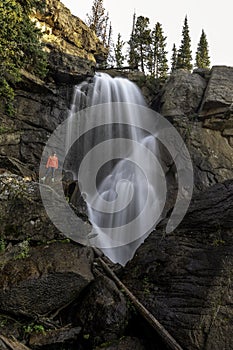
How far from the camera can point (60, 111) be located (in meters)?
19.5

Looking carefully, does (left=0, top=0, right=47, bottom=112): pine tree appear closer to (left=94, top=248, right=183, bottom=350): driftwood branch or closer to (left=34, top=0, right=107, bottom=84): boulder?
(left=34, top=0, right=107, bottom=84): boulder

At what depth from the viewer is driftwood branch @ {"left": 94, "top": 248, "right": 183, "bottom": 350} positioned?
229 inches

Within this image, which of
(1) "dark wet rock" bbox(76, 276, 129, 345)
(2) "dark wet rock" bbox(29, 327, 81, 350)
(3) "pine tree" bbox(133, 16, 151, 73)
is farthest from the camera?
(3) "pine tree" bbox(133, 16, 151, 73)

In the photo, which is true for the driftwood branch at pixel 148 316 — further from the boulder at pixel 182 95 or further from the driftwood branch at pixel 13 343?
the boulder at pixel 182 95

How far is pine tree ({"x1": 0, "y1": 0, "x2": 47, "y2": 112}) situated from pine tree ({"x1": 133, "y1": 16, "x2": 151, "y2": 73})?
54.8ft

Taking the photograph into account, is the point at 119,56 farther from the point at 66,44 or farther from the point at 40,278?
the point at 40,278

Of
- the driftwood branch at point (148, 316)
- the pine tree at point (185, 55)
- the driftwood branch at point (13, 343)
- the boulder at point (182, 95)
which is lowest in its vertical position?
the driftwood branch at point (13, 343)

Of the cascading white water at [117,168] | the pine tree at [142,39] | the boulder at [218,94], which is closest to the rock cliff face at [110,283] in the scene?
the cascading white water at [117,168]

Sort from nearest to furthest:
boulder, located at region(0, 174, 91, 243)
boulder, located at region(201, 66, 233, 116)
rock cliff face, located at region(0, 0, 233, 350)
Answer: rock cliff face, located at region(0, 0, 233, 350) < boulder, located at region(0, 174, 91, 243) < boulder, located at region(201, 66, 233, 116)

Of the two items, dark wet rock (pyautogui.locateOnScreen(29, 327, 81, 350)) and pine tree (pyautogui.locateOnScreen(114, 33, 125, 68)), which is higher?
pine tree (pyautogui.locateOnScreen(114, 33, 125, 68))

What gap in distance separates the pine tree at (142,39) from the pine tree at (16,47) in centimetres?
1671

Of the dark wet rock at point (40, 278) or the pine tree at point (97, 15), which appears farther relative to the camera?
the pine tree at point (97, 15)

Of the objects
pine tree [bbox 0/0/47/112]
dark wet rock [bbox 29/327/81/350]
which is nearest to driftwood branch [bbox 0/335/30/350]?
dark wet rock [bbox 29/327/81/350]

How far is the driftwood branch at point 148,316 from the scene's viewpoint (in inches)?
229
